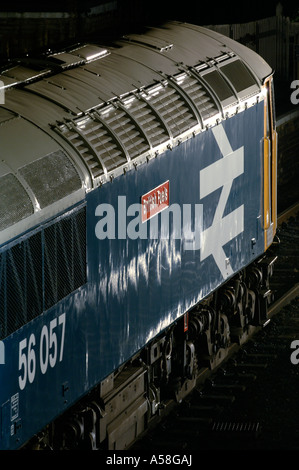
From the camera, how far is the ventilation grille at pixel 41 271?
9719 millimetres

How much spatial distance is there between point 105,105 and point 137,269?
177 centimetres

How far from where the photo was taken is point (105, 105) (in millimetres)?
12031

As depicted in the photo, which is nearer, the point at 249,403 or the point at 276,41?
the point at 249,403

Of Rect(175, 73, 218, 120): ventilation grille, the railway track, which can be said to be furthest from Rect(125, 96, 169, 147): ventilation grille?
the railway track

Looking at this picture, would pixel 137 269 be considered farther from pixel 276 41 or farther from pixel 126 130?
pixel 276 41

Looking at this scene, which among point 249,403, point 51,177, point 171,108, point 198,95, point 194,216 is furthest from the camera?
point 249,403

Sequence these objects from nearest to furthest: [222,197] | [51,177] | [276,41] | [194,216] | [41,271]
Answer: [41,271]
[51,177]
[194,216]
[222,197]
[276,41]

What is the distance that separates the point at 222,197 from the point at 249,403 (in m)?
2.66

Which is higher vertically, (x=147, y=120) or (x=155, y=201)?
(x=147, y=120)

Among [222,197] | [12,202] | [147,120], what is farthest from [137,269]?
[12,202]

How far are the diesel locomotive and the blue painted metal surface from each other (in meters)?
0.02

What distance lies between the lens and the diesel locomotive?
402 inches

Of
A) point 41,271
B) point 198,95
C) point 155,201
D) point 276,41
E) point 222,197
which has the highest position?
point 198,95

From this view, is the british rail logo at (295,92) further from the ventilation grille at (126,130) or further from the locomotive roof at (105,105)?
the ventilation grille at (126,130)
